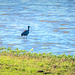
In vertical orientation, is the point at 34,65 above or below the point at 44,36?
below

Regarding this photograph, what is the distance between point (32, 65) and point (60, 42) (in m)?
7.40

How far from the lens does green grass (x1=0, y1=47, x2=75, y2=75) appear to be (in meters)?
9.77

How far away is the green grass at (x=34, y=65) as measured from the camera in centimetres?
977

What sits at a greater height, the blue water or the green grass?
the blue water

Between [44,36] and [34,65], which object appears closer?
[34,65]

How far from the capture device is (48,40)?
60.2 feet

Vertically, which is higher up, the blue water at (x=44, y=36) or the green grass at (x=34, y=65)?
the blue water at (x=44, y=36)

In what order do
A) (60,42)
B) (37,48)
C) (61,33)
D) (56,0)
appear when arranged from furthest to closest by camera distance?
(56,0), (61,33), (60,42), (37,48)

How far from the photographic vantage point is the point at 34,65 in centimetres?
1055

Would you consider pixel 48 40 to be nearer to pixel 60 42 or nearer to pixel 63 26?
pixel 60 42

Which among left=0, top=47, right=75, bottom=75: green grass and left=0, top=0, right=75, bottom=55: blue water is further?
left=0, top=0, right=75, bottom=55: blue water

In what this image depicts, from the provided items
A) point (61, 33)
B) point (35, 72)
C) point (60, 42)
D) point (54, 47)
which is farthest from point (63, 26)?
point (35, 72)

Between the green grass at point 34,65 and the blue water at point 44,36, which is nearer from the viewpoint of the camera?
the green grass at point 34,65

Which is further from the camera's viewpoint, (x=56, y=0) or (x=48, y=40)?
(x=56, y=0)
